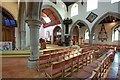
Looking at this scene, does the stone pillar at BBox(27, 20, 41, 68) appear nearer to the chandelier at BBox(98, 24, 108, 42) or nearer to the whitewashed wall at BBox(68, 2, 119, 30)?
the whitewashed wall at BBox(68, 2, 119, 30)

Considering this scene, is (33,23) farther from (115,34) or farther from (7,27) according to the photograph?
(115,34)

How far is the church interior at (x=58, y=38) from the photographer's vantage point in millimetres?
4340

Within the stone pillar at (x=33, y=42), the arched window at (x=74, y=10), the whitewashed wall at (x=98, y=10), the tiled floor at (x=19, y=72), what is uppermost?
the arched window at (x=74, y=10)

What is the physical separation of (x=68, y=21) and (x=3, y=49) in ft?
28.7

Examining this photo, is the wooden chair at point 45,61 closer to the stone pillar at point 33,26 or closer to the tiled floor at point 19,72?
the stone pillar at point 33,26

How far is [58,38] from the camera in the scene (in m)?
20.0

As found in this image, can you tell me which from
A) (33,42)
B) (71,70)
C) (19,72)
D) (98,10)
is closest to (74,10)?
(98,10)

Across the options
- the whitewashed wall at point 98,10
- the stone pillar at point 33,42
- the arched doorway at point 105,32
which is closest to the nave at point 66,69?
the stone pillar at point 33,42

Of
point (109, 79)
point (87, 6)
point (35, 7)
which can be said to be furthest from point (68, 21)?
point (109, 79)

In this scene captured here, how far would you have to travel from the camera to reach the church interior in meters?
4.34

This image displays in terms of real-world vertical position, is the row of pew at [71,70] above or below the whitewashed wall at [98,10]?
below

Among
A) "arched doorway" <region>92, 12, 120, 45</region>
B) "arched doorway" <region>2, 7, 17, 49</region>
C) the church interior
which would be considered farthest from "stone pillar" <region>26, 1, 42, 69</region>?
"arched doorway" <region>92, 12, 120, 45</region>

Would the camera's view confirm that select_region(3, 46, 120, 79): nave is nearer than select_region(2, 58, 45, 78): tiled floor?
Yes

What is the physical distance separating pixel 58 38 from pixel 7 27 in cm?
975
